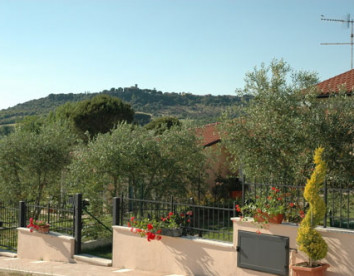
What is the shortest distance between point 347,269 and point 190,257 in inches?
130

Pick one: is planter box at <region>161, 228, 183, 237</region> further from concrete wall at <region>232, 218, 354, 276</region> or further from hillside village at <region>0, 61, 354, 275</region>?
concrete wall at <region>232, 218, 354, 276</region>

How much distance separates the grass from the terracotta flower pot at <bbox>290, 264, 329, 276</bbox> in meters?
5.84

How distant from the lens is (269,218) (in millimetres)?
9164

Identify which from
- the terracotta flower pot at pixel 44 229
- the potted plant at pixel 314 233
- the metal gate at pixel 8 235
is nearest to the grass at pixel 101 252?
the terracotta flower pot at pixel 44 229

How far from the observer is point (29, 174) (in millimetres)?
18438

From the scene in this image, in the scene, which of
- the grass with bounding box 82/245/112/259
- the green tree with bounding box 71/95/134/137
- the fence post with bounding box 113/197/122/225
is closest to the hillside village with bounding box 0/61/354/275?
the fence post with bounding box 113/197/122/225

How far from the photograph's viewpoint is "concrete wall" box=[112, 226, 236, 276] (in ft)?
32.1

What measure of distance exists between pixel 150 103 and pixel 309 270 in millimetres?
83293

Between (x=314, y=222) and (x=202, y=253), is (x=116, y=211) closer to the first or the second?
(x=202, y=253)

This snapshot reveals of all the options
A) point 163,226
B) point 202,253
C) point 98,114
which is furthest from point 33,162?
point 98,114

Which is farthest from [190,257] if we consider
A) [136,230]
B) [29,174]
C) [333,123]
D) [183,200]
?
[29,174]

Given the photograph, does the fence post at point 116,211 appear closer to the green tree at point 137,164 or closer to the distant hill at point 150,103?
the green tree at point 137,164

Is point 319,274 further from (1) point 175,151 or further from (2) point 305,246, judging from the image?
(1) point 175,151

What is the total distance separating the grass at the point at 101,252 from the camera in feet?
42.5
